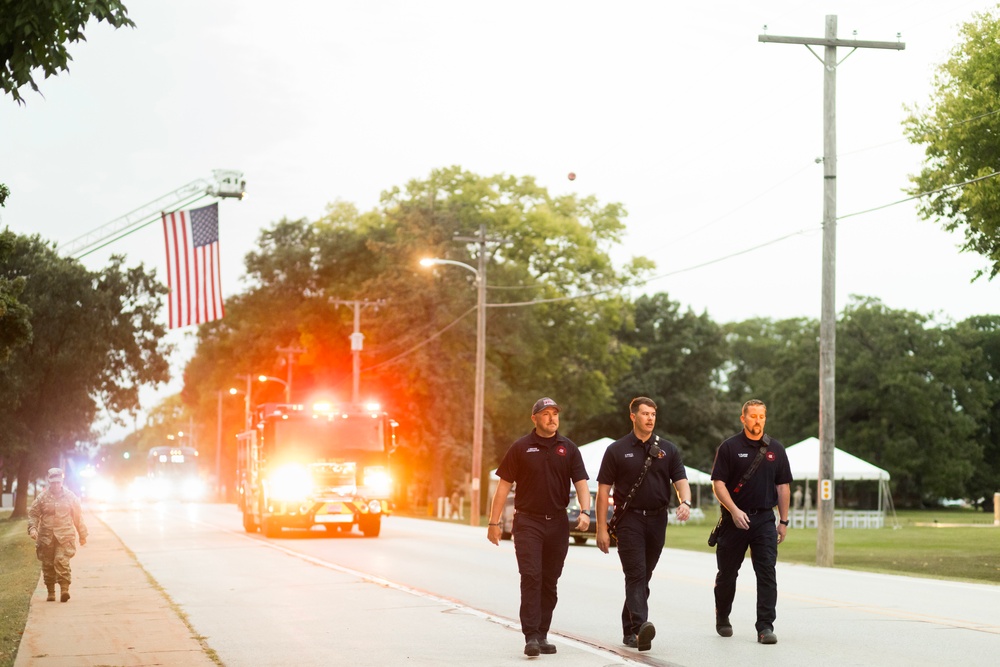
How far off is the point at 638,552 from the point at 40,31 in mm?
6018

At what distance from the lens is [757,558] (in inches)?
471

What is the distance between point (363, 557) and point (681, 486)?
47.2 feet

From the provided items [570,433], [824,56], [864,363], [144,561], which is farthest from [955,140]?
[864,363]

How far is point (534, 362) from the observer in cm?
6775

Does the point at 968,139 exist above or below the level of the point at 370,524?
above

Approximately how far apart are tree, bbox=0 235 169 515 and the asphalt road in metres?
18.6

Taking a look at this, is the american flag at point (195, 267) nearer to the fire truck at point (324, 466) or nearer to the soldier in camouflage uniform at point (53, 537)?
the fire truck at point (324, 466)

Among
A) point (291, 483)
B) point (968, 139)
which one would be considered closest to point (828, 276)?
point (968, 139)

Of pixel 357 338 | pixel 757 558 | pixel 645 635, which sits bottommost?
pixel 645 635

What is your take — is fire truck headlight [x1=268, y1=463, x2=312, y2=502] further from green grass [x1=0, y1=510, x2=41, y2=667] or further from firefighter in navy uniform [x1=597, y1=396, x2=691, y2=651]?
firefighter in navy uniform [x1=597, y1=396, x2=691, y2=651]

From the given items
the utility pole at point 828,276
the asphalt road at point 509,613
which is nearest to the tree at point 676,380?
the utility pole at point 828,276

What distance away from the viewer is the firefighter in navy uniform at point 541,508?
11.0 meters

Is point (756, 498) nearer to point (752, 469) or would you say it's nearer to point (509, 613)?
point (752, 469)

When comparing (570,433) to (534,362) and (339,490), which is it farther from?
(339,490)
